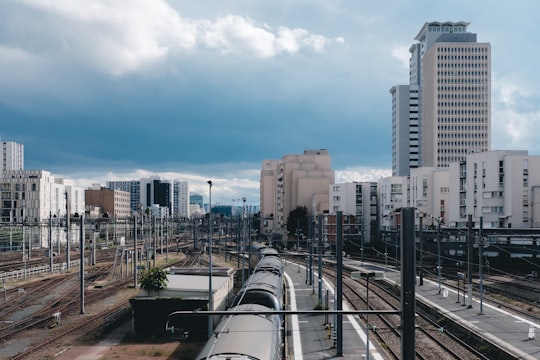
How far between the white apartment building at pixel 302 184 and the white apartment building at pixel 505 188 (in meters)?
48.1

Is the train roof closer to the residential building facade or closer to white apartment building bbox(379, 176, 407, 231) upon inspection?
white apartment building bbox(379, 176, 407, 231)

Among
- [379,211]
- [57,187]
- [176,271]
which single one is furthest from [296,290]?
[57,187]

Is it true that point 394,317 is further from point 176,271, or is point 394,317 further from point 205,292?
point 176,271

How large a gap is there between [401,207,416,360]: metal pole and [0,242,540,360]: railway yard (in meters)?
11.9

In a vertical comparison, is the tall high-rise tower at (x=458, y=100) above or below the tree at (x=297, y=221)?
above

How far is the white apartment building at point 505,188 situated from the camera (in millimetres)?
68500

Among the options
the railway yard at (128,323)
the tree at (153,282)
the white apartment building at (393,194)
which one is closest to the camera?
the railway yard at (128,323)

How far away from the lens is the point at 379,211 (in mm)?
109625

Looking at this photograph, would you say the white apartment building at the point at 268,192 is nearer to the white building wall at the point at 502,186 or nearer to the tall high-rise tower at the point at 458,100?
the tall high-rise tower at the point at 458,100

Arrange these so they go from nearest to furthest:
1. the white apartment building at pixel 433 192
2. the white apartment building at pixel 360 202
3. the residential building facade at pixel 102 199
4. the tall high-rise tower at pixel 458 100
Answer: the white apartment building at pixel 433 192 < the white apartment building at pixel 360 202 < the tall high-rise tower at pixel 458 100 < the residential building facade at pixel 102 199

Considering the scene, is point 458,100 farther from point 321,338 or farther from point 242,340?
point 242,340

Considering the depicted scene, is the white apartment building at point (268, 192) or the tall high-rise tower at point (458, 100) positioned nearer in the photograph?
the tall high-rise tower at point (458, 100)

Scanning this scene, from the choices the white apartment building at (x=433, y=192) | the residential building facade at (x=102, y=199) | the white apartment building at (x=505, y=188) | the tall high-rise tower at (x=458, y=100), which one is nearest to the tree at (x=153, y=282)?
the white apartment building at (x=505, y=188)

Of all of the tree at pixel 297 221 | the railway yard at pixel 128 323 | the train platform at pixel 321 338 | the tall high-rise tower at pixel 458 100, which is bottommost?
the railway yard at pixel 128 323
